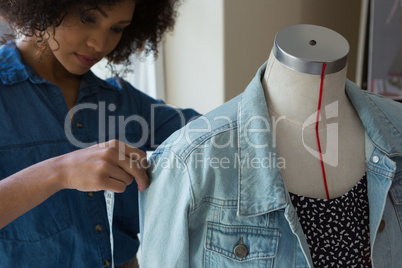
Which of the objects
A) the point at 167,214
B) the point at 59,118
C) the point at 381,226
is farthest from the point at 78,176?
the point at 381,226

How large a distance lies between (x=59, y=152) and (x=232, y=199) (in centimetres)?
50

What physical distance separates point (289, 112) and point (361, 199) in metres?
0.23

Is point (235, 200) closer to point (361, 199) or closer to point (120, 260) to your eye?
point (361, 199)

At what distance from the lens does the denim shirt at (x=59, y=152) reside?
1033mm

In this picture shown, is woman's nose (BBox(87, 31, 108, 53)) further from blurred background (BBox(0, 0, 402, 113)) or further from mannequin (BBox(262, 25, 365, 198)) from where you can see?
blurred background (BBox(0, 0, 402, 113))

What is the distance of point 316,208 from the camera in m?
0.82

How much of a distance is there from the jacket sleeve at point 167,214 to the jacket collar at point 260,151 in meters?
0.11

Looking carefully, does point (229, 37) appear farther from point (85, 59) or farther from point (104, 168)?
point (104, 168)

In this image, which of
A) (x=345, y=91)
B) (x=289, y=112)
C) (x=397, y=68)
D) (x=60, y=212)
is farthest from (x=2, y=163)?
(x=397, y=68)

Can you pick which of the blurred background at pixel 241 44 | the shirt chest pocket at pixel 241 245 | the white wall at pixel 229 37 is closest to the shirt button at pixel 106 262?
the shirt chest pocket at pixel 241 245

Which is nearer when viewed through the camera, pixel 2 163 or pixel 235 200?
pixel 235 200

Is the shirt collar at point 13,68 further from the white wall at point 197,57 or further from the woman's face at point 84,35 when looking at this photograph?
the white wall at point 197,57

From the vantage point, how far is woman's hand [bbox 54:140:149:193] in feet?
2.74

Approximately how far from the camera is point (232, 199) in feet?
2.68
